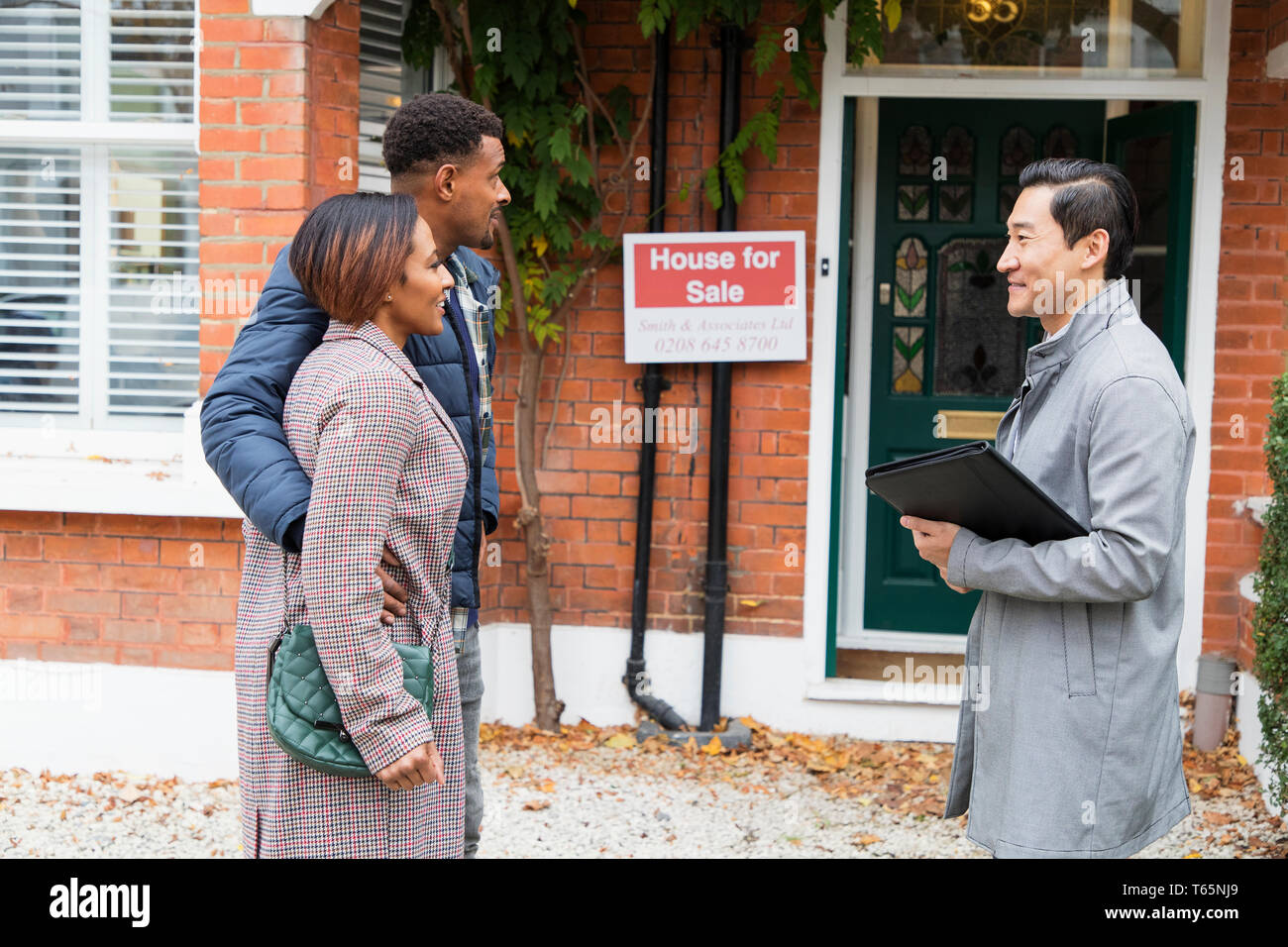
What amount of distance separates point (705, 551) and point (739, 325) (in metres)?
0.98

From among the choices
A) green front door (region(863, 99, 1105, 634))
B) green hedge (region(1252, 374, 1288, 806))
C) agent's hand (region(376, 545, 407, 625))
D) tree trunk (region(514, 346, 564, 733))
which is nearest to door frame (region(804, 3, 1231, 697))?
green front door (region(863, 99, 1105, 634))

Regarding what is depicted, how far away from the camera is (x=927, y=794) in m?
4.97

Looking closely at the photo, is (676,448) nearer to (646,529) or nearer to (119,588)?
(646,529)

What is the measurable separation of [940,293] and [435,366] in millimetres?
3976

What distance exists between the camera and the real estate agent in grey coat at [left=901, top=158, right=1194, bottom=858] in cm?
231

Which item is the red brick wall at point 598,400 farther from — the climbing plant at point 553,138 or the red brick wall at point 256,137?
the climbing plant at point 553,138

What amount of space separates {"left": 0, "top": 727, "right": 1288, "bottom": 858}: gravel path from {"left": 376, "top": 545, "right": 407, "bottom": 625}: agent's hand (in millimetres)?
2359

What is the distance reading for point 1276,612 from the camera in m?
4.29

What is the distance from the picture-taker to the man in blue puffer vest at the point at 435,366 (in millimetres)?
2270

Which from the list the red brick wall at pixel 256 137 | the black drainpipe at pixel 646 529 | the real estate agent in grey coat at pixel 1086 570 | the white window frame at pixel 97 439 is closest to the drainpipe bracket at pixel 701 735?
the black drainpipe at pixel 646 529

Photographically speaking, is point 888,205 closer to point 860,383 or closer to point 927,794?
point 860,383

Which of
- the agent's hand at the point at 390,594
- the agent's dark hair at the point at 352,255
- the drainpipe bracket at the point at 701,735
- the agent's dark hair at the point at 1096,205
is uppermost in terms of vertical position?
the agent's dark hair at the point at 1096,205

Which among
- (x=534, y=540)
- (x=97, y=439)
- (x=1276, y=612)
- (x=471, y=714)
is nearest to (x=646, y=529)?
(x=534, y=540)

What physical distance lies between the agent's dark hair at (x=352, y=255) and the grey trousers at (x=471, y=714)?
828mm
